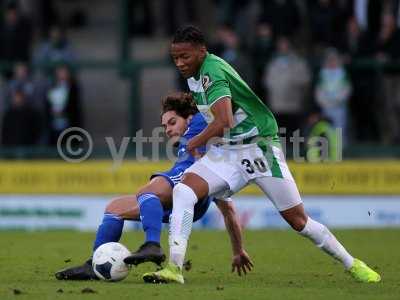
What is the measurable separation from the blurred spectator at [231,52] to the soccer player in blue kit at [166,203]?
29.7 ft

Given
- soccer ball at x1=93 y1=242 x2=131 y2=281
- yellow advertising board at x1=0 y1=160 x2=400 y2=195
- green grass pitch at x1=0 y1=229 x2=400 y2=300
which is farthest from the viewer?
yellow advertising board at x1=0 y1=160 x2=400 y2=195

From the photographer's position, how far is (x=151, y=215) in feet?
28.8

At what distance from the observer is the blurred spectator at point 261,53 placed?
743 inches

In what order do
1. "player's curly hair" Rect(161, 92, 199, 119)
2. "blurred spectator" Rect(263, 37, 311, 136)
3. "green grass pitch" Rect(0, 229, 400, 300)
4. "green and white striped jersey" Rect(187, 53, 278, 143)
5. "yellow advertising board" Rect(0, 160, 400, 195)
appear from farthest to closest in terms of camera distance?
"blurred spectator" Rect(263, 37, 311, 136), "yellow advertising board" Rect(0, 160, 400, 195), "player's curly hair" Rect(161, 92, 199, 119), "green and white striped jersey" Rect(187, 53, 278, 143), "green grass pitch" Rect(0, 229, 400, 300)

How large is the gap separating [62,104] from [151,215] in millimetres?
10494

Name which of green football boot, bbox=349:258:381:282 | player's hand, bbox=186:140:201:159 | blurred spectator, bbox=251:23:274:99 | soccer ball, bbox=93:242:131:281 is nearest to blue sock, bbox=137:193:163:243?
soccer ball, bbox=93:242:131:281

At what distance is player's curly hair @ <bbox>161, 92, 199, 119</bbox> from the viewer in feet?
30.6

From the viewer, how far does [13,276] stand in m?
9.65

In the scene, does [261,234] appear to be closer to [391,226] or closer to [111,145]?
[391,226]

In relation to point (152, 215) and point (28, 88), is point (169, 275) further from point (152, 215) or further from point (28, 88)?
point (28, 88)

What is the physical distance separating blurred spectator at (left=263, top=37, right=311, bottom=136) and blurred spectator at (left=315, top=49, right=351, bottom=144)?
1.09 feet

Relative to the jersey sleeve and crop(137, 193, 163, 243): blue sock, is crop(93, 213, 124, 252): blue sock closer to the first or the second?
crop(137, 193, 163, 243): blue sock

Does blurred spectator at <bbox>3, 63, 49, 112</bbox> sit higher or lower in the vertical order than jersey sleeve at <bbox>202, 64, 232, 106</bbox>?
lower

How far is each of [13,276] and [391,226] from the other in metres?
9.07
